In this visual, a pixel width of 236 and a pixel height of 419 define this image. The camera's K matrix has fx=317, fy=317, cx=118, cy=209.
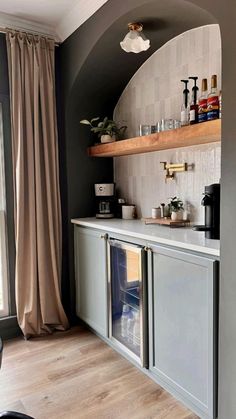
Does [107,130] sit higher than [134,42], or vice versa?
[134,42]

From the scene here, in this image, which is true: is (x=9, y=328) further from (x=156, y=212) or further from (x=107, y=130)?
(x=107, y=130)

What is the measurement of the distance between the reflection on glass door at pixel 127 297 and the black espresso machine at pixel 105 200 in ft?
1.93

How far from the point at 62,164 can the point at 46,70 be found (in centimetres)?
80

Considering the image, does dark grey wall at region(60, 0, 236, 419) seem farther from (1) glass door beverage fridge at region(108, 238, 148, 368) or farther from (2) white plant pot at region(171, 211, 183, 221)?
(2) white plant pot at region(171, 211, 183, 221)

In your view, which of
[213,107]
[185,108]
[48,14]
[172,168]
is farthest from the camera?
[48,14]

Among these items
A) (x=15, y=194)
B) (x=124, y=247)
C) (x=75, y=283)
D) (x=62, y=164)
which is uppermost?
(x=62, y=164)

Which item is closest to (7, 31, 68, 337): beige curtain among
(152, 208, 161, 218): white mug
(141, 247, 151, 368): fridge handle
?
(152, 208, 161, 218): white mug

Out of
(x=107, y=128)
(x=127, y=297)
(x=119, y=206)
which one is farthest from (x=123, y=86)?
(x=127, y=297)

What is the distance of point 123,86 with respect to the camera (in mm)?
2850

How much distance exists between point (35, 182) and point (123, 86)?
117 centimetres

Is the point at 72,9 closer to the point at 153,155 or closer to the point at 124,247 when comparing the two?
the point at 153,155

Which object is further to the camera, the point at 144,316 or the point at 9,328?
the point at 9,328

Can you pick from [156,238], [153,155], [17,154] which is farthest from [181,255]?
[17,154]

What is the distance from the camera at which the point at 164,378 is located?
6.46ft
